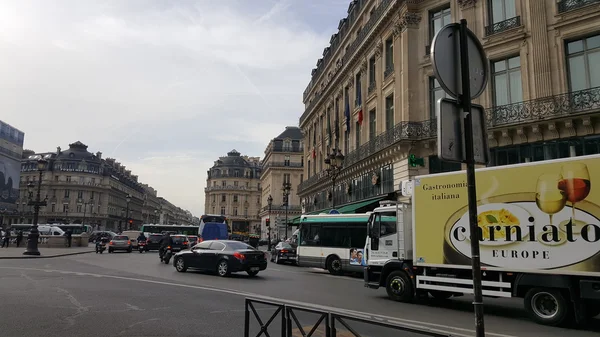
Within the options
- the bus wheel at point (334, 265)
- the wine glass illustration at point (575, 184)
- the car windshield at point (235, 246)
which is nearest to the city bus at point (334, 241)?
the bus wheel at point (334, 265)

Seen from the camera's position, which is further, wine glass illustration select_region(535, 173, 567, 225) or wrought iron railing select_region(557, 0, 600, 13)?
wrought iron railing select_region(557, 0, 600, 13)

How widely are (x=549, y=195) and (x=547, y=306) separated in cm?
235

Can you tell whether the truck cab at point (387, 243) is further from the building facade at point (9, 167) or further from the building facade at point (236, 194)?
the building facade at point (236, 194)

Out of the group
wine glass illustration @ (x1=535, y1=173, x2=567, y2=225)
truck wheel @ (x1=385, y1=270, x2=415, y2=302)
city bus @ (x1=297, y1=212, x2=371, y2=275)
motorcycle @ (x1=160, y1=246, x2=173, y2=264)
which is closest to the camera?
wine glass illustration @ (x1=535, y1=173, x2=567, y2=225)

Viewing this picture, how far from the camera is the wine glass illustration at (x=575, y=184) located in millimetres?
8859

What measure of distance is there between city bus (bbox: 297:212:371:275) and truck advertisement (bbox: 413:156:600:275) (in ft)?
26.8

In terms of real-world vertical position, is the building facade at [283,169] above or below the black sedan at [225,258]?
above

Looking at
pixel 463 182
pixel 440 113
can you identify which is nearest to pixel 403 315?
pixel 463 182

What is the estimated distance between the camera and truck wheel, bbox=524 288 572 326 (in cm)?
884

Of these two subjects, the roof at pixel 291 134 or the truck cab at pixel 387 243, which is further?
the roof at pixel 291 134

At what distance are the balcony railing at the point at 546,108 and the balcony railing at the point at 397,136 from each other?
3388 millimetres

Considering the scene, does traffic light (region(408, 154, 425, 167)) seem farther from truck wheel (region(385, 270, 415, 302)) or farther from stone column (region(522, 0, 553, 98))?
truck wheel (region(385, 270, 415, 302))

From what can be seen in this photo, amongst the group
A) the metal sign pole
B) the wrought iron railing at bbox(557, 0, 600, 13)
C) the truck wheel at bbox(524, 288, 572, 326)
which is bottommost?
the truck wheel at bbox(524, 288, 572, 326)

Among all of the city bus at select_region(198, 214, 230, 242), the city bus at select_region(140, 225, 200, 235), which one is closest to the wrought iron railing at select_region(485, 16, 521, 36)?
the city bus at select_region(198, 214, 230, 242)
